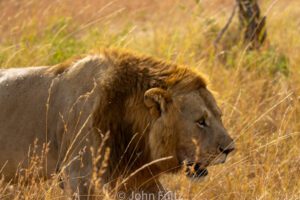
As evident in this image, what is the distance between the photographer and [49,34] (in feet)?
25.7

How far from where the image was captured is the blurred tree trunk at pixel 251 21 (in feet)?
28.3

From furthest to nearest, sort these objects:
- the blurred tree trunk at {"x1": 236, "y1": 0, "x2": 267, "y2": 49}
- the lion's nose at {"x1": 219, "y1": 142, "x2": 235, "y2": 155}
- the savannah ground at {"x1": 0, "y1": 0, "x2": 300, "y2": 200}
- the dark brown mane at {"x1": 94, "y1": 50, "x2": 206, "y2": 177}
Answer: the blurred tree trunk at {"x1": 236, "y1": 0, "x2": 267, "y2": 49} → the savannah ground at {"x1": 0, "y1": 0, "x2": 300, "y2": 200} → the dark brown mane at {"x1": 94, "y1": 50, "x2": 206, "y2": 177} → the lion's nose at {"x1": 219, "y1": 142, "x2": 235, "y2": 155}

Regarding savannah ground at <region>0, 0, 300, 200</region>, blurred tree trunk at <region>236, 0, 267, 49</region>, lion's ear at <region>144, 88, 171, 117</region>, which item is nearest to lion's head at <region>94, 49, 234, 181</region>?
lion's ear at <region>144, 88, 171, 117</region>

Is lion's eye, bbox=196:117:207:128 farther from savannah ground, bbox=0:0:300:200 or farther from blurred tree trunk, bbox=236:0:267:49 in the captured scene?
blurred tree trunk, bbox=236:0:267:49

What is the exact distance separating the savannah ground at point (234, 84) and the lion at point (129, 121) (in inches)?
7.2

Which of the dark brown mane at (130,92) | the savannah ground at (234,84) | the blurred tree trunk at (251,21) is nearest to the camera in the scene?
the dark brown mane at (130,92)

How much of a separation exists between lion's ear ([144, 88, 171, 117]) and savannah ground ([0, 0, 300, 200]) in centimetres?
47

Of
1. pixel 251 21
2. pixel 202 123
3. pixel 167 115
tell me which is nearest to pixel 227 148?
pixel 202 123

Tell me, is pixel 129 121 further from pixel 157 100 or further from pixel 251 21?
pixel 251 21

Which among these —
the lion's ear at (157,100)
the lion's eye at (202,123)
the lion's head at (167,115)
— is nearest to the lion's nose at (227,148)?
the lion's head at (167,115)

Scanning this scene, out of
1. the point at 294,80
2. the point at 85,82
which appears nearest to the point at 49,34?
the point at 294,80

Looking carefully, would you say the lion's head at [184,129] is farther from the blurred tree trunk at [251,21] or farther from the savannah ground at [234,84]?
the blurred tree trunk at [251,21]

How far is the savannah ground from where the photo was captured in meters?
5.06

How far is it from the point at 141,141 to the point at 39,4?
6.35 meters
